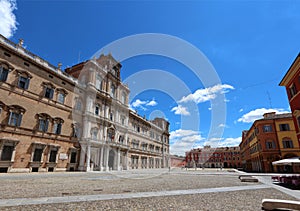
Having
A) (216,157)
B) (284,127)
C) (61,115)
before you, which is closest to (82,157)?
(61,115)

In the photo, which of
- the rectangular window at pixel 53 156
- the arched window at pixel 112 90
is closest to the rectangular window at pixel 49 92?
the rectangular window at pixel 53 156

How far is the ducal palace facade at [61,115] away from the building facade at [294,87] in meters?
25.5

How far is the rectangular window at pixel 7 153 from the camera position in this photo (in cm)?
1755

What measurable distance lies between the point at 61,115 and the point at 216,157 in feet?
297

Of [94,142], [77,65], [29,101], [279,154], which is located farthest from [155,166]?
[29,101]

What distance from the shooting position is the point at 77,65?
107 feet

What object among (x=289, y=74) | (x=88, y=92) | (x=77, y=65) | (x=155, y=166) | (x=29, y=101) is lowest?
(x=155, y=166)

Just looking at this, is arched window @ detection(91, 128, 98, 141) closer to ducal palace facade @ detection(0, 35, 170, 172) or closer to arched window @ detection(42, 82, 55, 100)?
ducal palace facade @ detection(0, 35, 170, 172)

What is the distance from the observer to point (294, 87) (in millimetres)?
16312

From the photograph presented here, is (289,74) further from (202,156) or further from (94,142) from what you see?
(202,156)

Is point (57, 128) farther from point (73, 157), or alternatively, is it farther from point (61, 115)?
point (73, 157)

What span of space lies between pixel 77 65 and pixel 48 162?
1841 cm

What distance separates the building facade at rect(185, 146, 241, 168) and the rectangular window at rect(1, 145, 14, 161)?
8228 cm

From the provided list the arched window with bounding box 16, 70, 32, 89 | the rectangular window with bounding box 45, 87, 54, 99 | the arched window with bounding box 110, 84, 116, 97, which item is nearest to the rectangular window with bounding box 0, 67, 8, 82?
the arched window with bounding box 16, 70, 32, 89
